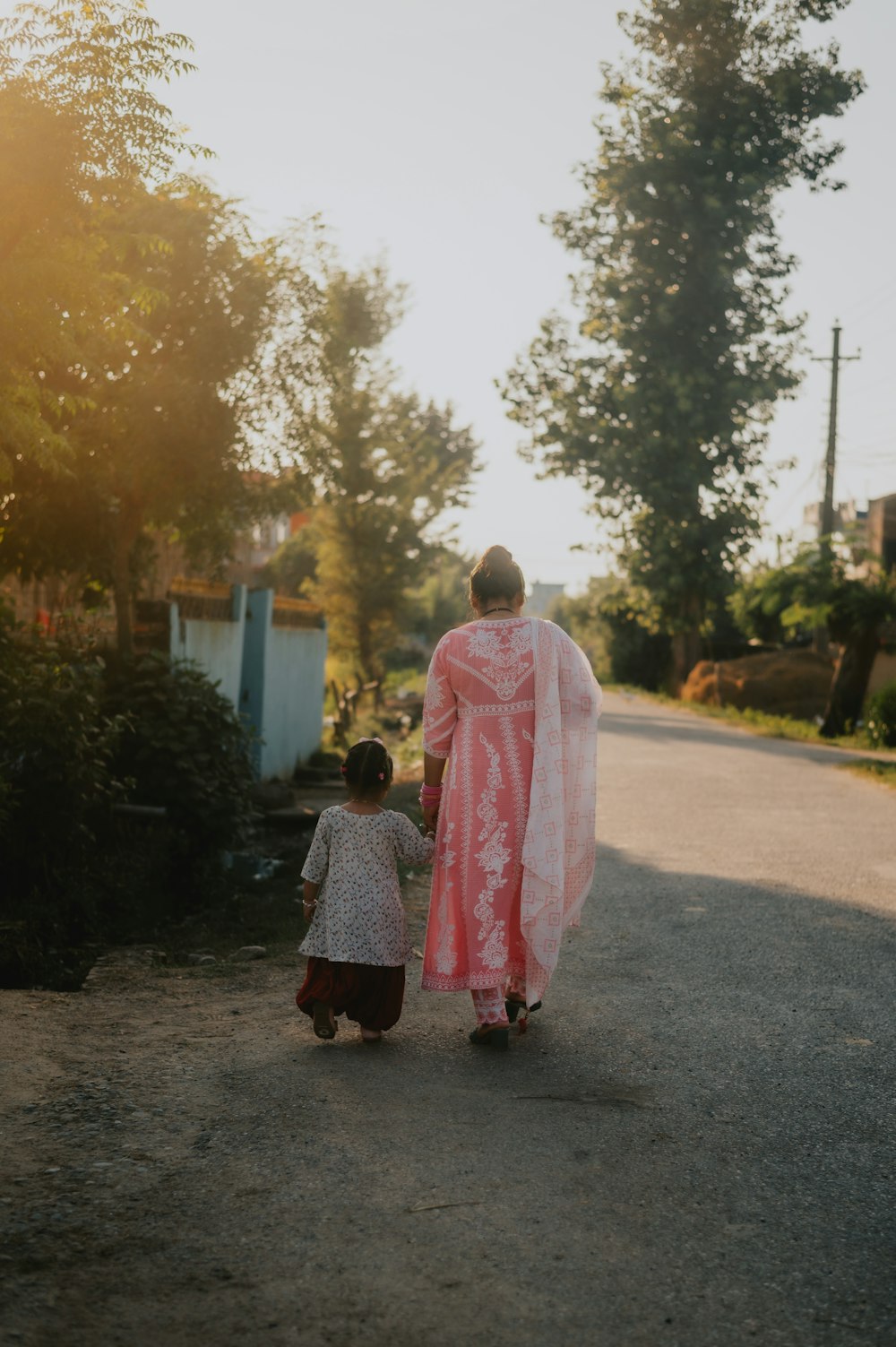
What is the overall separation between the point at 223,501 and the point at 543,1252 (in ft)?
→ 30.7

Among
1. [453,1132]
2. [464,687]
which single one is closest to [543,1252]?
[453,1132]

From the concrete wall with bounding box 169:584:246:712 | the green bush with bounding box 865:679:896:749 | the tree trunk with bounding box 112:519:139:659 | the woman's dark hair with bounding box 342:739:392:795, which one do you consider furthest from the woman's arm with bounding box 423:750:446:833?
the green bush with bounding box 865:679:896:749

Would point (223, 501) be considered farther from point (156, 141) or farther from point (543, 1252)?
point (543, 1252)

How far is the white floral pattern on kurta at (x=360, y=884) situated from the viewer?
5.29 metres

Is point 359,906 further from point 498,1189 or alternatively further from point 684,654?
point 684,654

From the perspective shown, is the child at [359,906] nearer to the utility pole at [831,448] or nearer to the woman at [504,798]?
the woman at [504,798]

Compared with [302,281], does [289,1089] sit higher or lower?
lower

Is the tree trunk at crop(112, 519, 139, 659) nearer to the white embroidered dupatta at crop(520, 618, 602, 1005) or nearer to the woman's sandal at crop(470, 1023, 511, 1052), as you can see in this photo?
the white embroidered dupatta at crop(520, 618, 602, 1005)

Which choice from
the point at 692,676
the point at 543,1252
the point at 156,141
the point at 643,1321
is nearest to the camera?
the point at 643,1321

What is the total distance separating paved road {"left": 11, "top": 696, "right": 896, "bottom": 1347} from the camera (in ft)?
10.2

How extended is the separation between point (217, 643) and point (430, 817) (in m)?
7.87

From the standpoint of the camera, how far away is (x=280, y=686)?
16.2 meters

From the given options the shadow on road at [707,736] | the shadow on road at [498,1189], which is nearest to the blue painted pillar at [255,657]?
the shadow on road at [707,736]

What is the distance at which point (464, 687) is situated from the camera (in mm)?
5375
